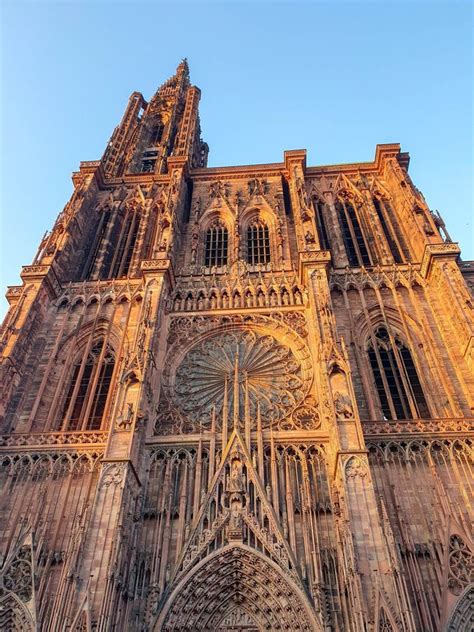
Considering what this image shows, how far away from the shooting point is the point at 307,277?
69.8ft

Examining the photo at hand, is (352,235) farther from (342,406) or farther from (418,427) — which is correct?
(342,406)

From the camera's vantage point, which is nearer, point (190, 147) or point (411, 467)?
point (411, 467)

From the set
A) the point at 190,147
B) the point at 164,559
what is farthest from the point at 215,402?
the point at 190,147

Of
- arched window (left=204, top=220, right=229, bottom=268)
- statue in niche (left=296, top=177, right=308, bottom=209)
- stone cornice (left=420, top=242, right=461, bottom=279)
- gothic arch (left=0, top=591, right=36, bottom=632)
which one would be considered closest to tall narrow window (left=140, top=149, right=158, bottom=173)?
arched window (left=204, top=220, right=229, bottom=268)

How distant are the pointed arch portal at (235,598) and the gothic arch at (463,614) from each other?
3.53 meters

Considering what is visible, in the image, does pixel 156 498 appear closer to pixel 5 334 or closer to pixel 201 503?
pixel 201 503

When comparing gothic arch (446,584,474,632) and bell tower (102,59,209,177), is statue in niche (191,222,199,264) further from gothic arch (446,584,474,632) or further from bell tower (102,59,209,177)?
gothic arch (446,584,474,632)

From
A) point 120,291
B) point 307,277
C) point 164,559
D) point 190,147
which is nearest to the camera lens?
point 164,559

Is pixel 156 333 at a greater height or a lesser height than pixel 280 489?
greater

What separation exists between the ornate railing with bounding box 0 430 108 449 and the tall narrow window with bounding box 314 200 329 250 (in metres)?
13.5

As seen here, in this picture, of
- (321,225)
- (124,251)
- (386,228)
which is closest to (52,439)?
(124,251)

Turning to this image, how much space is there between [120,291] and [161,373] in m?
5.38

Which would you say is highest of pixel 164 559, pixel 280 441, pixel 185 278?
pixel 185 278

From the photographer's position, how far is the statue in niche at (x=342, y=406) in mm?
15881
